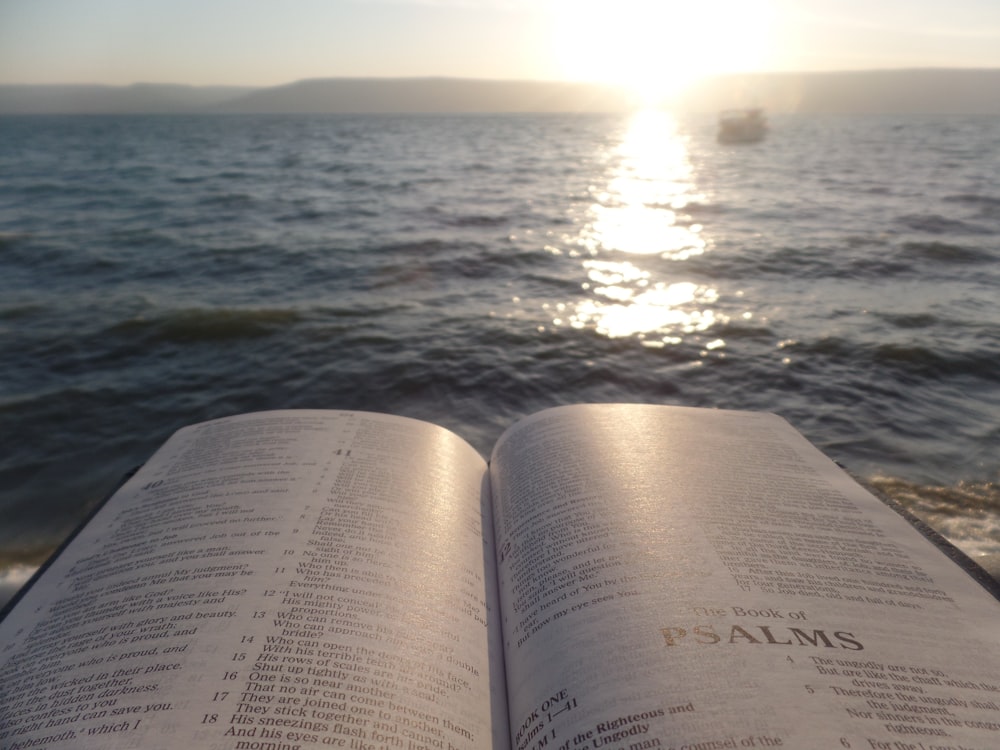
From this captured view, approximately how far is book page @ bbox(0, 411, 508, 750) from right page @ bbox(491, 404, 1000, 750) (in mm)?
151

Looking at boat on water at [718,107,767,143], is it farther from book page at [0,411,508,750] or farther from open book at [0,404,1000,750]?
book page at [0,411,508,750]

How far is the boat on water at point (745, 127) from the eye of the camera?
39.9 m

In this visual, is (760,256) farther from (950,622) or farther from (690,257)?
(950,622)

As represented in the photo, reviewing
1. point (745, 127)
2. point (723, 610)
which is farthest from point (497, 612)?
point (745, 127)

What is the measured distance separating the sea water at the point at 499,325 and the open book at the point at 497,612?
180 centimetres

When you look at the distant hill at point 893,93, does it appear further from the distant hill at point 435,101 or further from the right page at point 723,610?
the right page at point 723,610

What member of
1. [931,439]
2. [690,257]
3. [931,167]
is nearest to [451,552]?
[931,439]

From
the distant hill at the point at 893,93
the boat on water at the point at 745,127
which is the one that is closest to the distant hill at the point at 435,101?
the distant hill at the point at 893,93

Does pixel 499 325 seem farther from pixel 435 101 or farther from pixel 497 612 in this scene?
pixel 435 101

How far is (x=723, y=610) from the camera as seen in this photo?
1.16 m

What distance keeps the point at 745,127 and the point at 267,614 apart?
46.0 metres

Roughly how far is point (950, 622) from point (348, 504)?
1.34 meters

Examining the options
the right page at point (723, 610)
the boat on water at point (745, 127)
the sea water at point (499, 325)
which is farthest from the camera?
the boat on water at point (745, 127)

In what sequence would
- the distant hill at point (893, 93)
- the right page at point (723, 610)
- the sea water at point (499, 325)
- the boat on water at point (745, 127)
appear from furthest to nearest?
the distant hill at point (893, 93)
the boat on water at point (745, 127)
the sea water at point (499, 325)
the right page at point (723, 610)
